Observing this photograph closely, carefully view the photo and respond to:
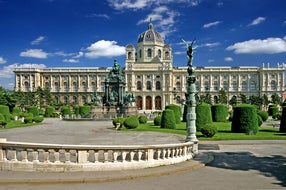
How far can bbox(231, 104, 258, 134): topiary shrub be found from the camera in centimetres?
2142

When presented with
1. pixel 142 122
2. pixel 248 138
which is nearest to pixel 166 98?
pixel 142 122

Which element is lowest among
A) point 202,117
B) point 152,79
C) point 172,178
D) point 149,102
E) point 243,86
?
point 172,178

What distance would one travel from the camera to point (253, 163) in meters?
10.7

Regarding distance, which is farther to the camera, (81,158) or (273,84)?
(273,84)

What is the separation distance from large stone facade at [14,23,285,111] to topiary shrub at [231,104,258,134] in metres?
70.3

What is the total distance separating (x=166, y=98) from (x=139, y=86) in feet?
33.8

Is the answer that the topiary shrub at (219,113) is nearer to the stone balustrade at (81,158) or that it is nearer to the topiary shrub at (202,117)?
the topiary shrub at (202,117)

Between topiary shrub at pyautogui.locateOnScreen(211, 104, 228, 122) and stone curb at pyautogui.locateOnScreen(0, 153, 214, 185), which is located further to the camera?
topiary shrub at pyautogui.locateOnScreen(211, 104, 228, 122)

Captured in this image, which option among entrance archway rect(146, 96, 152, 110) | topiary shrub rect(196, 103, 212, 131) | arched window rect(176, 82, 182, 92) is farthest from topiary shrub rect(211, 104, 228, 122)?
arched window rect(176, 82, 182, 92)

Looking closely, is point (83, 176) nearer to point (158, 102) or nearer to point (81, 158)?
point (81, 158)

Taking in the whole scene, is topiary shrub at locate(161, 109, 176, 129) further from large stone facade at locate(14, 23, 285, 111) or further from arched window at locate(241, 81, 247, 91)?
arched window at locate(241, 81, 247, 91)

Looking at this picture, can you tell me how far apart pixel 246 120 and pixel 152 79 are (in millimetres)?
74154

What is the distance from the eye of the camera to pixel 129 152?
8523mm

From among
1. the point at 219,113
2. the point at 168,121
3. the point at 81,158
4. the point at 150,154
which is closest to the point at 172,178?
the point at 150,154
